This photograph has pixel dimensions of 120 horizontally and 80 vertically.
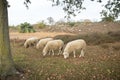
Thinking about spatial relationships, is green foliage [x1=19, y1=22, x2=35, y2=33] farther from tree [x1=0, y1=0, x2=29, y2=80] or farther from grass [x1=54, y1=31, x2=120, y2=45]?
tree [x1=0, y1=0, x2=29, y2=80]

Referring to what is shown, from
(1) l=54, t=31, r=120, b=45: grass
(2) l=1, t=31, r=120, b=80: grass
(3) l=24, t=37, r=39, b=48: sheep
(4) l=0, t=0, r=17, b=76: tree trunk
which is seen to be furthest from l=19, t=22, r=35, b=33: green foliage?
(4) l=0, t=0, r=17, b=76: tree trunk

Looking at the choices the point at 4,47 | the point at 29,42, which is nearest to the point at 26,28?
the point at 29,42

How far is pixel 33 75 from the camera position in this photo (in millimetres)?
15328

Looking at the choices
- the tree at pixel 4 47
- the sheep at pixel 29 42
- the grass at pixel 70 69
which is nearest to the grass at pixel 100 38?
the sheep at pixel 29 42

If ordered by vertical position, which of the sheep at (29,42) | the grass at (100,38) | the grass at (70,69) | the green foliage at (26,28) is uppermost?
the green foliage at (26,28)

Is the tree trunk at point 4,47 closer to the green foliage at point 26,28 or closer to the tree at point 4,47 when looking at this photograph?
the tree at point 4,47

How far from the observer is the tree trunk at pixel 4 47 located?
15133mm

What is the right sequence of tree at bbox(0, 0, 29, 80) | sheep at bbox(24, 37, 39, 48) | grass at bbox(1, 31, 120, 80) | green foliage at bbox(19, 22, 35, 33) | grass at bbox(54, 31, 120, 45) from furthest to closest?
green foliage at bbox(19, 22, 35, 33) → sheep at bbox(24, 37, 39, 48) → grass at bbox(54, 31, 120, 45) → tree at bbox(0, 0, 29, 80) → grass at bbox(1, 31, 120, 80)

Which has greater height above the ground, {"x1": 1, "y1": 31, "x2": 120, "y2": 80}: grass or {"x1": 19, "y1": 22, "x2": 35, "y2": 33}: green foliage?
{"x1": 19, "y1": 22, "x2": 35, "y2": 33}: green foliage

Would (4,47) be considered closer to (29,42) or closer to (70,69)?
(70,69)

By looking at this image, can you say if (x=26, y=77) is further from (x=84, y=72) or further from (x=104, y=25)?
(x=104, y=25)

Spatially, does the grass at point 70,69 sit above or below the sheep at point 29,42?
below

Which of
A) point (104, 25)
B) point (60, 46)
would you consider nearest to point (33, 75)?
point (60, 46)

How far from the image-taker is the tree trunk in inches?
596
